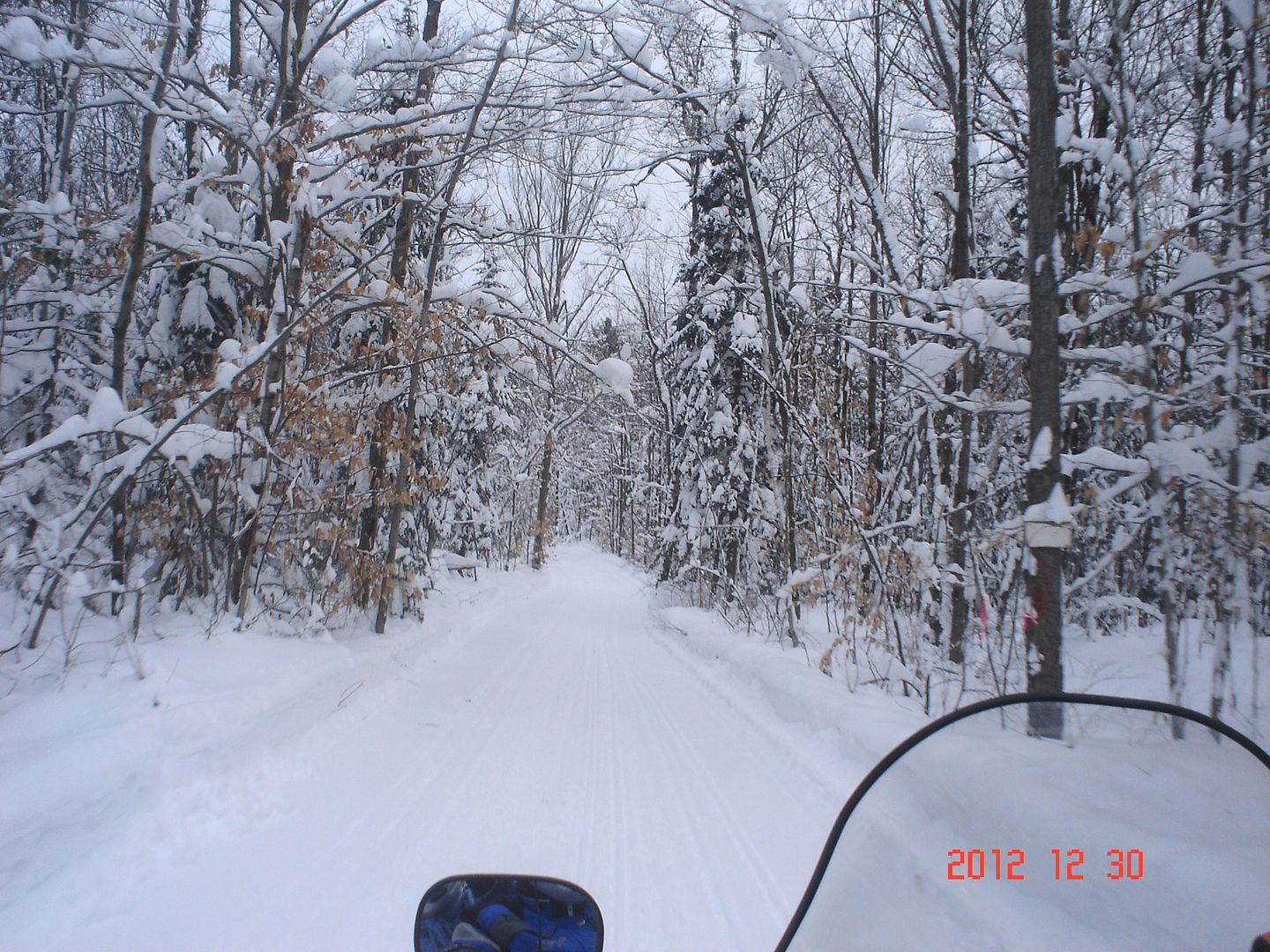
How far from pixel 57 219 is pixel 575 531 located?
74.1m

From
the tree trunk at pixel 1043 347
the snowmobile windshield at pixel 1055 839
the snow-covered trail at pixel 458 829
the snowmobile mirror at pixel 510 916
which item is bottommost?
the snow-covered trail at pixel 458 829

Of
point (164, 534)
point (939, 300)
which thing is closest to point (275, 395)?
point (164, 534)

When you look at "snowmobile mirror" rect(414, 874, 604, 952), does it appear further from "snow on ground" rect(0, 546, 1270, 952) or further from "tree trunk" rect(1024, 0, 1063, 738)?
"tree trunk" rect(1024, 0, 1063, 738)

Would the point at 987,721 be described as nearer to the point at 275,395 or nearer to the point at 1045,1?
the point at 1045,1

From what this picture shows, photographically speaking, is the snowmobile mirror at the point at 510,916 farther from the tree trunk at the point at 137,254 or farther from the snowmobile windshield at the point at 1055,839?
the tree trunk at the point at 137,254

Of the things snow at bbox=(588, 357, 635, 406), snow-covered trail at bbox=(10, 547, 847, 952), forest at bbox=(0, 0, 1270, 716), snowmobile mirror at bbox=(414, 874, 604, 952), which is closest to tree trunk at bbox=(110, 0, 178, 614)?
forest at bbox=(0, 0, 1270, 716)

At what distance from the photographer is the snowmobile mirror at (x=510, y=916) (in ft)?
5.07

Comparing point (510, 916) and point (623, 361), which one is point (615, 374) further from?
point (510, 916)

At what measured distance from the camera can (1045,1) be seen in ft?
16.1

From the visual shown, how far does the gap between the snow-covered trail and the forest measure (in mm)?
1605

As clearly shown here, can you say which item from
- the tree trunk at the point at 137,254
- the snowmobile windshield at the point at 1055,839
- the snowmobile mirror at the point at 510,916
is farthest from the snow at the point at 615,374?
the snowmobile windshield at the point at 1055,839

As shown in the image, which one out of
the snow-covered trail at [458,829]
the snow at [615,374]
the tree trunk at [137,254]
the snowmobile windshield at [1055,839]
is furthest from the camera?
the snow at [615,374]

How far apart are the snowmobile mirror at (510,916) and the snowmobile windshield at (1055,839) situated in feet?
1.50

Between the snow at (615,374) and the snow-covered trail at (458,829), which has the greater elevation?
the snow at (615,374)
